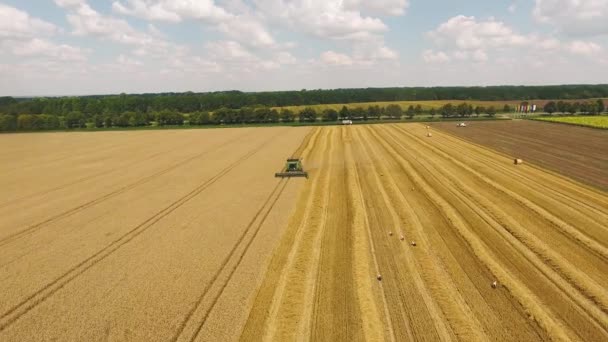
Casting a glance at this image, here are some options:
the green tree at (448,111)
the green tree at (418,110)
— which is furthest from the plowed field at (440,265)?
the green tree at (418,110)

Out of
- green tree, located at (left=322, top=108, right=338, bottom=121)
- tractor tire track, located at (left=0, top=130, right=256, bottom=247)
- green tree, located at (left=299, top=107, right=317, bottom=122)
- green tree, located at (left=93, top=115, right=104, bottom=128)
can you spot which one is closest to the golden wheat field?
tractor tire track, located at (left=0, top=130, right=256, bottom=247)

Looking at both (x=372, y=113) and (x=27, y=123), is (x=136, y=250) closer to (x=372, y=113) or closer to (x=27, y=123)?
(x=372, y=113)

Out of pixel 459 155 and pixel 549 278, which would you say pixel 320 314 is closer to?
pixel 549 278

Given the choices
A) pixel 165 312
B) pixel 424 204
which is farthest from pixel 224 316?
pixel 424 204

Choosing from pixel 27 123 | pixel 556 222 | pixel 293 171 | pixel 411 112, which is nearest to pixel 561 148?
pixel 556 222

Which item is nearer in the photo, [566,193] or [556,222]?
[556,222]
